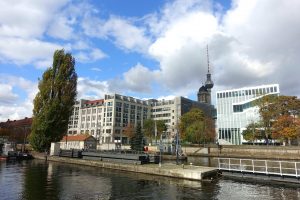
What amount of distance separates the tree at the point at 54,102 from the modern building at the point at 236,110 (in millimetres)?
64214

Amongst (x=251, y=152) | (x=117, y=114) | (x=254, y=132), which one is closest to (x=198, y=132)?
(x=254, y=132)

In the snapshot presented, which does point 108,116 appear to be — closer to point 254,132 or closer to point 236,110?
point 236,110

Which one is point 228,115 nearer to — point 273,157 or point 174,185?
point 273,157

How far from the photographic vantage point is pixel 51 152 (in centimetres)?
6194

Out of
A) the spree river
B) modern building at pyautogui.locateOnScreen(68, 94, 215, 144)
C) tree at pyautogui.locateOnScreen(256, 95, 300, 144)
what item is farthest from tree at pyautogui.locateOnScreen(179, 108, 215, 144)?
the spree river

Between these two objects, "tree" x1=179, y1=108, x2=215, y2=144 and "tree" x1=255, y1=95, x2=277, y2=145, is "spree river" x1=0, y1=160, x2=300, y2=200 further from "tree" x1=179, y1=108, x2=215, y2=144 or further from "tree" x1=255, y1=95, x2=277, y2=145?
"tree" x1=179, y1=108, x2=215, y2=144

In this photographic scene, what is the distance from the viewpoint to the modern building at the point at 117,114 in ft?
503

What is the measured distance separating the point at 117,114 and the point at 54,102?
9773 centimetres


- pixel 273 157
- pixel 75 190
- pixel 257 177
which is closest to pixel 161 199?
pixel 75 190

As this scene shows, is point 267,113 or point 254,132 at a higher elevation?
point 267,113

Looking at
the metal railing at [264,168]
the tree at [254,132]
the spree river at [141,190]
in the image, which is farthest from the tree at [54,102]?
the tree at [254,132]

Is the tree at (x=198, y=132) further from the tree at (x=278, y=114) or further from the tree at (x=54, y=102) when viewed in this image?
the tree at (x=54, y=102)

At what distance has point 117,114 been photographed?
511 feet

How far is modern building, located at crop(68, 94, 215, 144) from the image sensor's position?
153 metres
